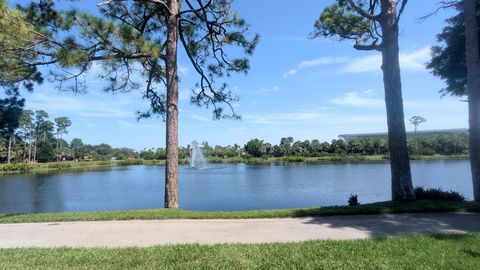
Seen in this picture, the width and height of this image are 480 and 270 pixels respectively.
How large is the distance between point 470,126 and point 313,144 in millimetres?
80145

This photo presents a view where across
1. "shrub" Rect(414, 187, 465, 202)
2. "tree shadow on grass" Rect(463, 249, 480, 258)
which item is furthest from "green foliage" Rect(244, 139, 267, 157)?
"tree shadow on grass" Rect(463, 249, 480, 258)

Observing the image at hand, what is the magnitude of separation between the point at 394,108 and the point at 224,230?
6.50 metres

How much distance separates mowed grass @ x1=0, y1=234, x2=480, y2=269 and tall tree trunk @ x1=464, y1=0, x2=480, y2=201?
5849 millimetres

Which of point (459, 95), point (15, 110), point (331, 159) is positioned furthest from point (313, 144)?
point (15, 110)

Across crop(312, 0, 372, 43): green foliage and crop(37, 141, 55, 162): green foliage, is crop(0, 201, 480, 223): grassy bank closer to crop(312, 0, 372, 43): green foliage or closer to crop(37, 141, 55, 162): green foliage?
crop(312, 0, 372, 43): green foliage

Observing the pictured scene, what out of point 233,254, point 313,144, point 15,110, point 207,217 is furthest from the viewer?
point 313,144

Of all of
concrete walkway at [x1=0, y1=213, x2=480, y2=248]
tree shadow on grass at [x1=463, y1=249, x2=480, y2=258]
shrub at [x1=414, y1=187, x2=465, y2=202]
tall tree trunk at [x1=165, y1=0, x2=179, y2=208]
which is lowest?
concrete walkway at [x1=0, y1=213, x2=480, y2=248]

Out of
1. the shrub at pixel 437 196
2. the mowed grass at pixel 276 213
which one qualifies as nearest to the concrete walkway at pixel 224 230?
the mowed grass at pixel 276 213

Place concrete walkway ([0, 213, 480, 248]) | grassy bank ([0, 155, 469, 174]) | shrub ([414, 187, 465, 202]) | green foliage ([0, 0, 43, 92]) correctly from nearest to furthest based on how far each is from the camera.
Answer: concrete walkway ([0, 213, 480, 248]) → green foliage ([0, 0, 43, 92]) → shrub ([414, 187, 465, 202]) → grassy bank ([0, 155, 469, 174])

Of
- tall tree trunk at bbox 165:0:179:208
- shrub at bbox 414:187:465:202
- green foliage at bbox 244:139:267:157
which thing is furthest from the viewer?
green foliage at bbox 244:139:267:157

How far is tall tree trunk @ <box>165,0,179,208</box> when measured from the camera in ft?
35.5

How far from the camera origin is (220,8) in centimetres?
1202

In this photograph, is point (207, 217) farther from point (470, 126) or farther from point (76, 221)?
point (470, 126)

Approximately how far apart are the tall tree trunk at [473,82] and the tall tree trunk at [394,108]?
1.95m
